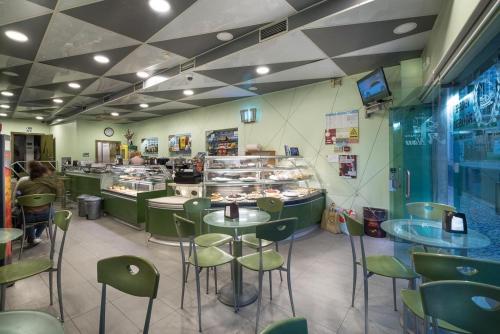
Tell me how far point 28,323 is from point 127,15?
304 cm

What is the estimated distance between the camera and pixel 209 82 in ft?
16.5

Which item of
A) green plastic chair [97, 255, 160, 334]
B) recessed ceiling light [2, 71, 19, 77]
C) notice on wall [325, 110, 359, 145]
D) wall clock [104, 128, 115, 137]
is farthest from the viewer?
wall clock [104, 128, 115, 137]

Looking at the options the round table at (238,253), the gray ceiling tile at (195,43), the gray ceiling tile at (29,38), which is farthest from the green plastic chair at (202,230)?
the gray ceiling tile at (29,38)

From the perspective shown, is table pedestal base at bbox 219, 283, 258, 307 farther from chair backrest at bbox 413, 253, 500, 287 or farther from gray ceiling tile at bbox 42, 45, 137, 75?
gray ceiling tile at bbox 42, 45, 137, 75

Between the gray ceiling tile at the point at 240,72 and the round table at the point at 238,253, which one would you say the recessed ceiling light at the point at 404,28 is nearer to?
the gray ceiling tile at the point at 240,72

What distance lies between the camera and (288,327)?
0.81 metres

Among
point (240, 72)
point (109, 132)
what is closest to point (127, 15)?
point (240, 72)

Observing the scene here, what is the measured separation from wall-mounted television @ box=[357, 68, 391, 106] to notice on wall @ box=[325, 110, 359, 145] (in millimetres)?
400

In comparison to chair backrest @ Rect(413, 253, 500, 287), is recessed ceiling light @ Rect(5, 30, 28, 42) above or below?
above

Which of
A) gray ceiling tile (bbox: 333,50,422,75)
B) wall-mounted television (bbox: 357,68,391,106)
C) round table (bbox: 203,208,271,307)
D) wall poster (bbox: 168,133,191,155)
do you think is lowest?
round table (bbox: 203,208,271,307)

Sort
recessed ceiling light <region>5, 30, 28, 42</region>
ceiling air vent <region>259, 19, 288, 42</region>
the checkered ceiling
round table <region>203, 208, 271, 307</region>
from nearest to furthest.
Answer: round table <region>203, 208, 271, 307</region>
the checkered ceiling
ceiling air vent <region>259, 19, 288, 42</region>
recessed ceiling light <region>5, 30, 28, 42</region>

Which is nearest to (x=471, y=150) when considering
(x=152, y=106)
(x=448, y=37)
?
(x=448, y=37)

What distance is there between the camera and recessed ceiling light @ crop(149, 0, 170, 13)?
256 cm

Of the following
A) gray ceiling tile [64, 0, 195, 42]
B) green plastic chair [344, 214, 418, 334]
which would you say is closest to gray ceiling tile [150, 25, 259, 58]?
gray ceiling tile [64, 0, 195, 42]
